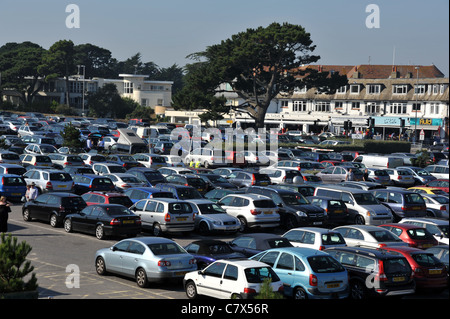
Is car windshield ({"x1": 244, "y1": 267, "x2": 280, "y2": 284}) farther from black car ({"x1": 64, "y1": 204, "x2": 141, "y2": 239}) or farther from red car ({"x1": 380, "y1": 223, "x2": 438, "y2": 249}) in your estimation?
black car ({"x1": 64, "y1": 204, "x2": 141, "y2": 239})

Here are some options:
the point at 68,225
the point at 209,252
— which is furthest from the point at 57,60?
the point at 209,252

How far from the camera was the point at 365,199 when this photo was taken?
2838 cm

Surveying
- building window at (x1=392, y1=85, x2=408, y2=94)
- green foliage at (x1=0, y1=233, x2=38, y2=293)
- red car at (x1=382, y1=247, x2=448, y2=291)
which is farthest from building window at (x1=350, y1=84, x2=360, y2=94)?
green foliage at (x1=0, y1=233, x2=38, y2=293)

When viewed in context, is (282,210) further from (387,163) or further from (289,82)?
(289,82)

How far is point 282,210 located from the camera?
90.3ft

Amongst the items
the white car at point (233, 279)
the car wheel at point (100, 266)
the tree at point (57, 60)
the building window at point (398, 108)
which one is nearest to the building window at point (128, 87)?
the tree at point (57, 60)

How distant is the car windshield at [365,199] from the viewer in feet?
92.4

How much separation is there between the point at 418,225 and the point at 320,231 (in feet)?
15.4

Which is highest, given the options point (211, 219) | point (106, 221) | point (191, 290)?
point (106, 221)

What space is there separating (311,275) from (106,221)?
10.2 m

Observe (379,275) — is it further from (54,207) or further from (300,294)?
(54,207)

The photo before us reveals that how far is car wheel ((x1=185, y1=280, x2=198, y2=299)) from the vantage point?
52.3ft

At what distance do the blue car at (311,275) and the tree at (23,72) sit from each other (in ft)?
353
